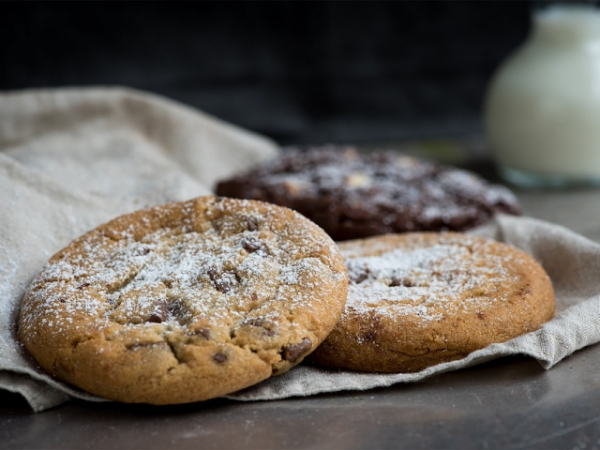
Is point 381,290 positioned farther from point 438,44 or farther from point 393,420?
point 438,44

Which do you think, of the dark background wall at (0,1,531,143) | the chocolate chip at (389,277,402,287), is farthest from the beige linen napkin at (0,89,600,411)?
the dark background wall at (0,1,531,143)

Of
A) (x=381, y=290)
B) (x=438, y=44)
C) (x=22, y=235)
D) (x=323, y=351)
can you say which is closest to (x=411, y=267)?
(x=381, y=290)

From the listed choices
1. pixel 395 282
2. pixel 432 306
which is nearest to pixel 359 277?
pixel 395 282

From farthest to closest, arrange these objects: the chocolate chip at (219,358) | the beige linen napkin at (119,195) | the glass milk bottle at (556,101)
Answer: the glass milk bottle at (556,101) → the beige linen napkin at (119,195) → the chocolate chip at (219,358)

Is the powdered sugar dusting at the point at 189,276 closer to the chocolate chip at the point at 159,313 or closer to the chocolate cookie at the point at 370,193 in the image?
the chocolate chip at the point at 159,313

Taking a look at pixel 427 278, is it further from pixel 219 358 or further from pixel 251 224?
pixel 219 358

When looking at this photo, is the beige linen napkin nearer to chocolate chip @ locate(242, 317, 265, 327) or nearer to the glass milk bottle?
chocolate chip @ locate(242, 317, 265, 327)

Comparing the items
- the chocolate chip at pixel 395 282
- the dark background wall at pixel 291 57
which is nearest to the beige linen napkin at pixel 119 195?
the chocolate chip at pixel 395 282
